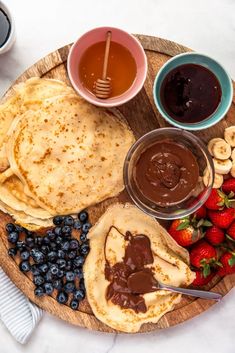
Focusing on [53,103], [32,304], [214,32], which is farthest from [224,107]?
[32,304]

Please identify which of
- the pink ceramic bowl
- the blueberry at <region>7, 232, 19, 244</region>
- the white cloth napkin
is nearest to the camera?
the pink ceramic bowl

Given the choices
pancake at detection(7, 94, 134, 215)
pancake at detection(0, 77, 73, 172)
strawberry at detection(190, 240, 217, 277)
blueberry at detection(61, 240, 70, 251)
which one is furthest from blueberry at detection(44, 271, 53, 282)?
strawberry at detection(190, 240, 217, 277)

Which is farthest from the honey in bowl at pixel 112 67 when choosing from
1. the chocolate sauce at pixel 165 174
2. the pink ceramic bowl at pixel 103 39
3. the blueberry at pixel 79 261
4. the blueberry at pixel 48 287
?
the blueberry at pixel 48 287

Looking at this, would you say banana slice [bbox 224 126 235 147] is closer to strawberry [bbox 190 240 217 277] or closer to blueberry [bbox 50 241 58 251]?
strawberry [bbox 190 240 217 277]

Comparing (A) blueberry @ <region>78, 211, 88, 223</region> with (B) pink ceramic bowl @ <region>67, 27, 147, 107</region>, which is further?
(A) blueberry @ <region>78, 211, 88, 223</region>

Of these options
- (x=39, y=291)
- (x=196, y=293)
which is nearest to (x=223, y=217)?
(x=196, y=293)
